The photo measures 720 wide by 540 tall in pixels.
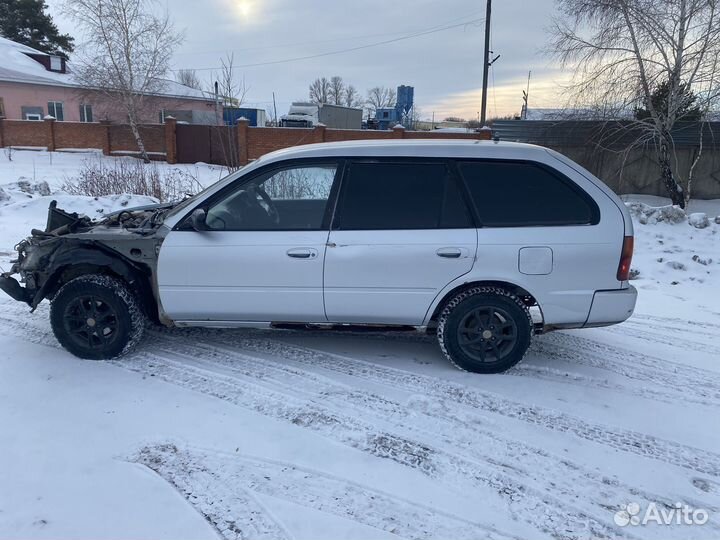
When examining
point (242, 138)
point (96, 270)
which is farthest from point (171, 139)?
point (96, 270)

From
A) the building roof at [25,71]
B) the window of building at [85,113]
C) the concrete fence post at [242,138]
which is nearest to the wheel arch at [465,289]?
the concrete fence post at [242,138]

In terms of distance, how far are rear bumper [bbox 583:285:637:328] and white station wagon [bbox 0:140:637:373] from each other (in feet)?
0.03

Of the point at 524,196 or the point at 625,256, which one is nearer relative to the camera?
the point at 625,256

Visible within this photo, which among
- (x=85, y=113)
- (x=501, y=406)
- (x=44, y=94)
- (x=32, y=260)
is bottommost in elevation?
(x=501, y=406)

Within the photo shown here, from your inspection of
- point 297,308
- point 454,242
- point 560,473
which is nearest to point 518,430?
point 560,473

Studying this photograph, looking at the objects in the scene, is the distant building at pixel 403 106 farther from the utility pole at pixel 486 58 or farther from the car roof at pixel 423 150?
the car roof at pixel 423 150

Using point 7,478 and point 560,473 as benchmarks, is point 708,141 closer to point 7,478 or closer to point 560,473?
point 560,473

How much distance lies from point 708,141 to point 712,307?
13.1 m

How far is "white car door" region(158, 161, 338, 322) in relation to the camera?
3969 mm

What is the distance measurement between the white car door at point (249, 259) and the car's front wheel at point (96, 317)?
0.32 m

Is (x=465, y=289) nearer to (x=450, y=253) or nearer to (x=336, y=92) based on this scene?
(x=450, y=253)

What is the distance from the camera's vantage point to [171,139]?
25.5m

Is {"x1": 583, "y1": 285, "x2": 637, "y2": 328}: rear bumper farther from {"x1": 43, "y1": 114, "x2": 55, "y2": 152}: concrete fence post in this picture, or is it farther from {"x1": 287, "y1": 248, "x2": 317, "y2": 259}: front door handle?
{"x1": 43, "y1": 114, "x2": 55, "y2": 152}: concrete fence post

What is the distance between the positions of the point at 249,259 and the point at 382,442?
174 centimetres
